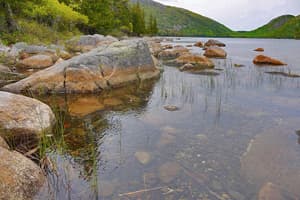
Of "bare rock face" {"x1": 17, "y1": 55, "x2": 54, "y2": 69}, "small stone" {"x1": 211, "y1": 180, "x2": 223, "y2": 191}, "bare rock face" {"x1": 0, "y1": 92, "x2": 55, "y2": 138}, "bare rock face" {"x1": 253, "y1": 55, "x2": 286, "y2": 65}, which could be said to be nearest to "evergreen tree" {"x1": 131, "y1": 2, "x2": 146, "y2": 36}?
"bare rock face" {"x1": 253, "y1": 55, "x2": 286, "y2": 65}

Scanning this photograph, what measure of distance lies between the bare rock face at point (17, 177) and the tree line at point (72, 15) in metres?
18.9

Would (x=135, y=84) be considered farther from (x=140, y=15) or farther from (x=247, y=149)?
(x=140, y=15)

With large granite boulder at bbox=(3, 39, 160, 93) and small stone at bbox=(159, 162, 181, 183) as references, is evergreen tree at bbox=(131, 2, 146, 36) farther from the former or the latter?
small stone at bbox=(159, 162, 181, 183)

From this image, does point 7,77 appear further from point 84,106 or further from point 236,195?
point 236,195

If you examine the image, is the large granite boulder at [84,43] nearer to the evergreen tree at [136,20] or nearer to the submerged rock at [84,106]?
the submerged rock at [84,106]

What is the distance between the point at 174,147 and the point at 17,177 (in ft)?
8.84

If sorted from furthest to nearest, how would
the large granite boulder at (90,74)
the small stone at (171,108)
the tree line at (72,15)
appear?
1. the tree line at (72,15)
2. the large granite boulder at (90,74)
3. the small stone at (171,108)

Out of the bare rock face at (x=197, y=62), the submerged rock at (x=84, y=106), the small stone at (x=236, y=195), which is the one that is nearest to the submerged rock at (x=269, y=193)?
the small stone at (x=236, y=195)

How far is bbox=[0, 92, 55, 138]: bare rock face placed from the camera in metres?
4.25

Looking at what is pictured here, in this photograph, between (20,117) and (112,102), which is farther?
(112,102)

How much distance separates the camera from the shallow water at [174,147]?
327 centimetres

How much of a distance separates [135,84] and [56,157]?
6.18 meters

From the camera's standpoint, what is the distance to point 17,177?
112 inches

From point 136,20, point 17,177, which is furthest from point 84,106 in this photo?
point 136,20
